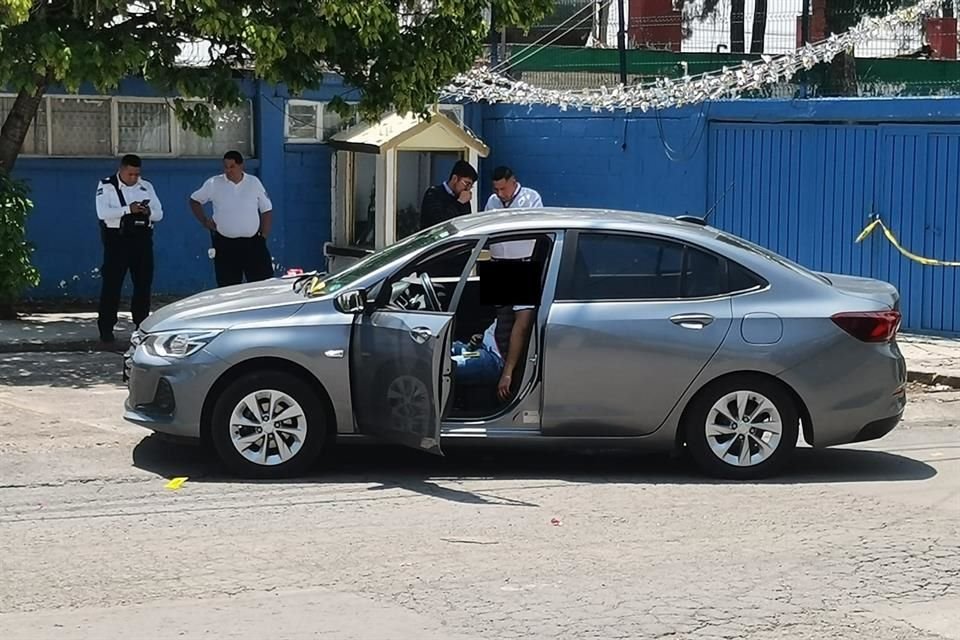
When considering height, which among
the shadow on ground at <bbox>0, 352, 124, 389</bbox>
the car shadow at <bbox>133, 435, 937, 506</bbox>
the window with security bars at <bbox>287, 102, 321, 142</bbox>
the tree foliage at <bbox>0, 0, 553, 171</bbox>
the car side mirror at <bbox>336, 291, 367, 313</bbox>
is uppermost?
the tree foliage at <bbox>0, 0, 553, 171</bbox>

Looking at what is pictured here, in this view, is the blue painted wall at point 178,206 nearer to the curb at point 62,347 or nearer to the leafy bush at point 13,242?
the leafy bush at point 13,242

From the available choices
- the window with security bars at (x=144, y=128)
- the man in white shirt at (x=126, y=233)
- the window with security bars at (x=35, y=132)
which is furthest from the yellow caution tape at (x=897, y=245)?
the window with security bars at (x=35, y=132)

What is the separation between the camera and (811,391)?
27.3 feet

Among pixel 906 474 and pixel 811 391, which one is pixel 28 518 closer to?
pixel 811 391

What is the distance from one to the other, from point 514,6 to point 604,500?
643cm

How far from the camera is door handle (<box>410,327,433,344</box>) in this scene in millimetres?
7926

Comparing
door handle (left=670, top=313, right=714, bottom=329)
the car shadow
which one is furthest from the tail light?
the car shadow

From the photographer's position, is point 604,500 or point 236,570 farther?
point 604,500

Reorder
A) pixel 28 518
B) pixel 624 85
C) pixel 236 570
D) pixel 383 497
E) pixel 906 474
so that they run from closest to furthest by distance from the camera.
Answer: pixel 236 570 < pixel 28 518 < pixel 383 497 < pixel 906 474 < pixel 624 85

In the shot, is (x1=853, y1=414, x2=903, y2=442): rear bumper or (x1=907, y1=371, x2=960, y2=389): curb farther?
(x1=907, y1=371, x2=960, y2=389): curb

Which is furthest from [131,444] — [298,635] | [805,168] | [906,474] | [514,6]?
[805,168]

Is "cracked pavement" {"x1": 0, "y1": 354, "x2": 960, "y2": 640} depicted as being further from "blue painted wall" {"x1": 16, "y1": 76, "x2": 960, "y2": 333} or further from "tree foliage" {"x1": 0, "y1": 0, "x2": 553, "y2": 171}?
"blue painted wall" {"x1": 16, "y1": 76, "x2": 960, "y2": 333}

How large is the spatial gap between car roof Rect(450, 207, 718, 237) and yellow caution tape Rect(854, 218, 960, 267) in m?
5.79

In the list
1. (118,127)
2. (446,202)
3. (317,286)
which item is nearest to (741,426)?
(317,286)
